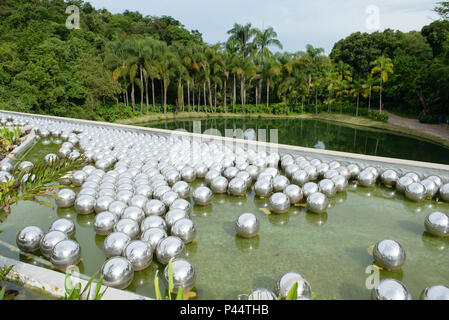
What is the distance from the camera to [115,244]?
4.39m

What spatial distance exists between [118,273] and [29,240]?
1.90 m

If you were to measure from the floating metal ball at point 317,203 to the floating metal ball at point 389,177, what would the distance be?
2.37 metres

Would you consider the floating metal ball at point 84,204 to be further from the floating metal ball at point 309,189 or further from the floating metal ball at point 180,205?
the floating metal ball at point 309,189

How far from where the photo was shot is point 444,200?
647cm

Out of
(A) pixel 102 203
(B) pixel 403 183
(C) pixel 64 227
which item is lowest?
(C) pixel 64 227

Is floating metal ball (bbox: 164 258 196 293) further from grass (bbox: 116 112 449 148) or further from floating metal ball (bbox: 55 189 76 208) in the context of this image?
grass (bbox: 116 112 449 148)

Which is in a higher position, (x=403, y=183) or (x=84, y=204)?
(x=403, y=183)

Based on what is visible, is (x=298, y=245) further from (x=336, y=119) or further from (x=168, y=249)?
(x=336, y=119)

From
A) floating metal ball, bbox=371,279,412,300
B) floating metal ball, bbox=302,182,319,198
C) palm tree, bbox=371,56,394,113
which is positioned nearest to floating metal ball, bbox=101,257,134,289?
floating metal ball, bbox=371,279,412,300

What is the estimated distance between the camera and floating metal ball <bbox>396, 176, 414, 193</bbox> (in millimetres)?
6746

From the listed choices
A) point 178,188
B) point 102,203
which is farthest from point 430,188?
point 102,203

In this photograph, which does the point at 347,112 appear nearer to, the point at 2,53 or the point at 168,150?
the point at 168,150

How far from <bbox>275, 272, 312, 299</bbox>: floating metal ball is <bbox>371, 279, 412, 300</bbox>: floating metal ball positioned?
0.72m

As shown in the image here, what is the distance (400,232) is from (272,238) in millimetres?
2340
